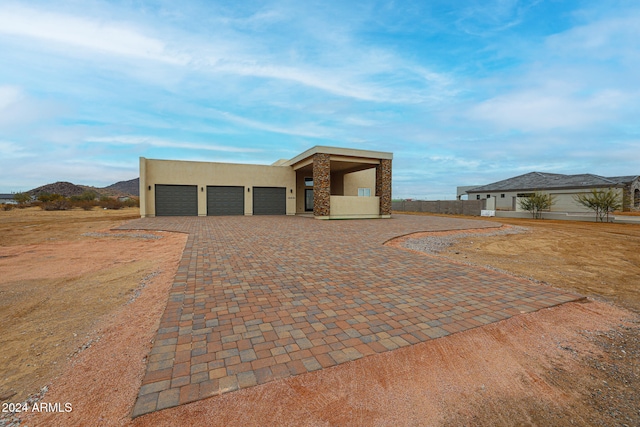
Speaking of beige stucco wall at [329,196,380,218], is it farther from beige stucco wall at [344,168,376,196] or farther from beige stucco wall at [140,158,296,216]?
beige stucco wall at [344,168,376,196]

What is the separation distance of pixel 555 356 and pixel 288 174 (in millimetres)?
20335

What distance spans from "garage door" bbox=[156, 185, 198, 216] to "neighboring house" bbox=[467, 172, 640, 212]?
28.5 meters

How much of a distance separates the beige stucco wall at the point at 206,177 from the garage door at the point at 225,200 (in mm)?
311

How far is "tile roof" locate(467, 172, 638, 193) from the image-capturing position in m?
27.2

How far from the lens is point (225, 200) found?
66.7ft

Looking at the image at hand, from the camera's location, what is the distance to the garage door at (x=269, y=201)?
2111cm

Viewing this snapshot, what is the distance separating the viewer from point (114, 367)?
2.41m

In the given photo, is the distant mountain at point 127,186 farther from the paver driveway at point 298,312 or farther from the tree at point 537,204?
the paver driveway at point 298,312

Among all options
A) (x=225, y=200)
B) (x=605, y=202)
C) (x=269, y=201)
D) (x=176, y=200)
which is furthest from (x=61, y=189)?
(x=605, y=202)

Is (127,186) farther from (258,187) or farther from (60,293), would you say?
(60,293)

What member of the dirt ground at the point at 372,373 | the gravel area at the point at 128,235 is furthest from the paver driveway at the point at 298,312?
the gravel area at the point at 128,235

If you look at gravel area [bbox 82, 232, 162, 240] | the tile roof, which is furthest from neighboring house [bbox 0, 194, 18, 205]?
the tile roof

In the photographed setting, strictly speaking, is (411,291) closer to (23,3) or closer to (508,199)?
(23,3)

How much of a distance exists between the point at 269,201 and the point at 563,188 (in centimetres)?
3125
